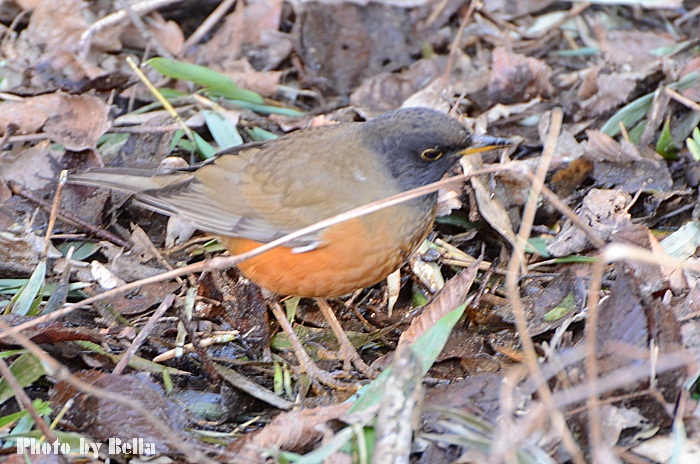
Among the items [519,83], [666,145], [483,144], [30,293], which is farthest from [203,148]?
[666,145]

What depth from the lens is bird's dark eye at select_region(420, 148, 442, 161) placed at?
4.64m

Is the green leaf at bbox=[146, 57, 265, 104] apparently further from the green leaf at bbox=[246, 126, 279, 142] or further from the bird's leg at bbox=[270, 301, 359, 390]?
the bird's leg at bbox=[270, 301, 359, 390]

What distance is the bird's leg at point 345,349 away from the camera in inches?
184

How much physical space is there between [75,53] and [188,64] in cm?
93

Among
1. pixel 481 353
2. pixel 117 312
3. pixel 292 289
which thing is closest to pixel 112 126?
pixel 117 312

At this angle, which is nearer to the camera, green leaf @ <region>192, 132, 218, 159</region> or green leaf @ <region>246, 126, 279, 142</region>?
green leaf @ <region>192, 132, 218, 159</region>

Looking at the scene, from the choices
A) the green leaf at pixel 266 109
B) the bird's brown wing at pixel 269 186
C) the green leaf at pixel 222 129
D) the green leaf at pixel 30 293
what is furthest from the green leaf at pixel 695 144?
the green leaf at pixel 30 293

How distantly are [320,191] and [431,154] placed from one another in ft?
2.20

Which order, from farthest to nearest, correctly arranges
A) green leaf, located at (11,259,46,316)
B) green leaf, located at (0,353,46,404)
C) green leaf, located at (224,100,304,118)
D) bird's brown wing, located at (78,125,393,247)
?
green leaf, located at (224,100,304,118) < bird's brown wing, located at (78,125,393,247) < green leaf, located at (11,259,46,316) < green leaf, located at (0,353,46,404)

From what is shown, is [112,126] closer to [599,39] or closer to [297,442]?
[297,442]

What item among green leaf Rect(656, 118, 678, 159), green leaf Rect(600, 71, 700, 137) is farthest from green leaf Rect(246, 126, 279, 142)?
green leaf Rect(656, 118, 678, 159)

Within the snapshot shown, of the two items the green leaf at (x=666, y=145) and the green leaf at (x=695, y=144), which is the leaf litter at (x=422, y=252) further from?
the green leaf at (x=695, y=144)

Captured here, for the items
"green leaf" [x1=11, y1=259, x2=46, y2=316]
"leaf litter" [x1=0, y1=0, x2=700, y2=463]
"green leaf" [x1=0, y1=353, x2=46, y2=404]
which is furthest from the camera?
"green leaf" [x1=11, y1=259, x2=46, y2=316]

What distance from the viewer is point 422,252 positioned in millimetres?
5270
